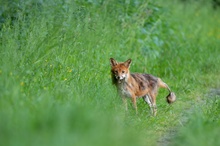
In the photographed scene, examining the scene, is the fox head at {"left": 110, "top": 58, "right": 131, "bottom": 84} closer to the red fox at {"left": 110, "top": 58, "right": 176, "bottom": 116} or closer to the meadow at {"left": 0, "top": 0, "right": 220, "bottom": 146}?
the red fox at {"left": 110, "top": 58, "right": 176, "bottom": 116}

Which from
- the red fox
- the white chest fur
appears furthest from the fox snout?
the white chest fur

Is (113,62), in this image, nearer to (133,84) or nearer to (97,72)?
(97,72)

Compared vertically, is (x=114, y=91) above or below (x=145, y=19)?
below

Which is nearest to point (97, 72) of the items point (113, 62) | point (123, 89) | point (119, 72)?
point (113, 62)

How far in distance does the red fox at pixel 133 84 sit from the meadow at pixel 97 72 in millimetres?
184

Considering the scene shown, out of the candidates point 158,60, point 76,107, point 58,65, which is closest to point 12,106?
point 76,107

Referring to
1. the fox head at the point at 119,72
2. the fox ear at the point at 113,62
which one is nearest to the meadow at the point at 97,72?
the fox head at the point at 119,72

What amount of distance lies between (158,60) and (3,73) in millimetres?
7139

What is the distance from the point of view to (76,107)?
6.42 m

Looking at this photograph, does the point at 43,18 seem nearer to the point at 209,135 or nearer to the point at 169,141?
the point at 169,141

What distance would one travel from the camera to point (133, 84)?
35.1 ft

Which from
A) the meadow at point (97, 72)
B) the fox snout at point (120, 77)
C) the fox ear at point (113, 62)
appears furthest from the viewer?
the fox ear at point (113, 62)

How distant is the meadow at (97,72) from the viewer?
6027 mm

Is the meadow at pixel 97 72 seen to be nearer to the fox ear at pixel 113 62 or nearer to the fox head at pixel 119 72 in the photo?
the fox head at pixel 119 72
